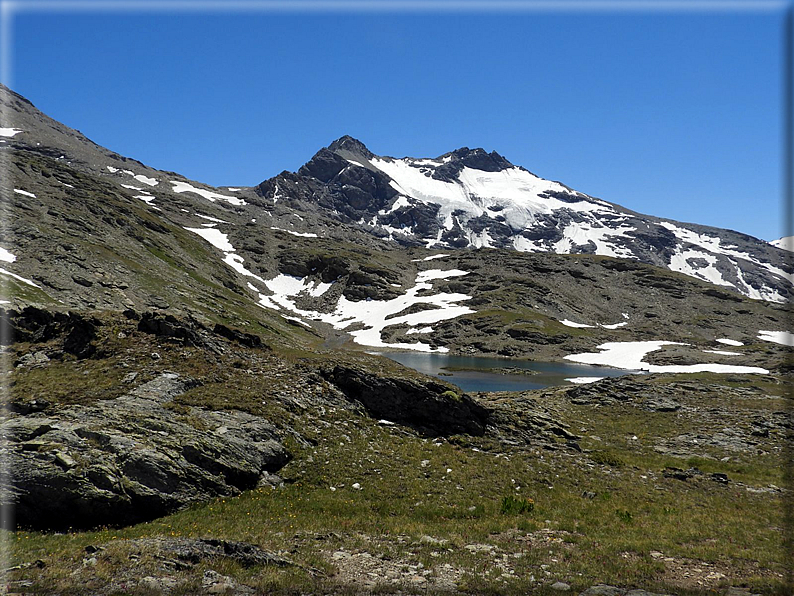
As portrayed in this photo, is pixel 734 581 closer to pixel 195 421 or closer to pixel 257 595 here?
pixel 257 595

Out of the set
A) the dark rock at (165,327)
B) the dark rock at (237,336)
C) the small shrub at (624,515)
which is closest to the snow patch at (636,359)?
the small shrub at (624,515)

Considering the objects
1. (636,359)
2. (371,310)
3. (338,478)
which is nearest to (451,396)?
(338,478)

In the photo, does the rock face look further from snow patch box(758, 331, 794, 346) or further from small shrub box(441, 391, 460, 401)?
snow patch box(758, 331, 794, 346)

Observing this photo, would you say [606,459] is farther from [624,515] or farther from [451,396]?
[451,396]

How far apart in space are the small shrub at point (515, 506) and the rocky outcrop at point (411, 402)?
29.9ft

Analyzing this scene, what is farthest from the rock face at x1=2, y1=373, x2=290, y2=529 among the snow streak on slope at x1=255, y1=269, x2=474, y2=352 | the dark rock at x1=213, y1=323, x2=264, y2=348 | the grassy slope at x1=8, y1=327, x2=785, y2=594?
the snow streak on slope at x1=255, y1=269, x2=474, y2=352

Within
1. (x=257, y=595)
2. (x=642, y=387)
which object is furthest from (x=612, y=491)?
(x=642, y=387)

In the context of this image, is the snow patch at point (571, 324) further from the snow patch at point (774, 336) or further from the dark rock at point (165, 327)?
the dark rock at point (165, 327)

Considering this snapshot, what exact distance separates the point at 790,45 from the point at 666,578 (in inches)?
577

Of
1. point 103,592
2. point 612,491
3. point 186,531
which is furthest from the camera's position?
point 612,491

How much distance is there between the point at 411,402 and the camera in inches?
1159

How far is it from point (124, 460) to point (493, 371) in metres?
97.2

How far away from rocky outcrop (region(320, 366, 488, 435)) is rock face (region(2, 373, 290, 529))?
8773mm

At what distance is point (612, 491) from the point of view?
74.7 feet
